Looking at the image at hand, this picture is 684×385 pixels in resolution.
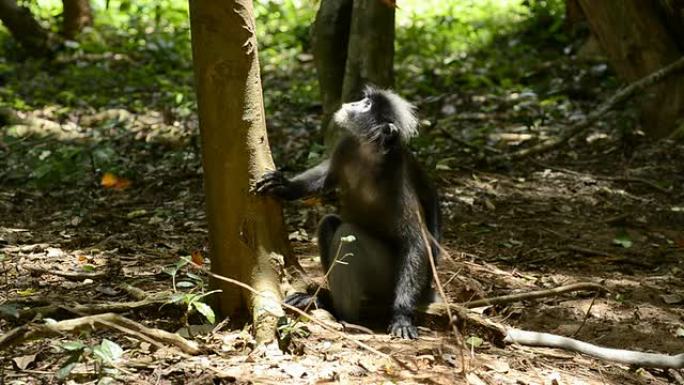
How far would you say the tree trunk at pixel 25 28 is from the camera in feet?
36.9

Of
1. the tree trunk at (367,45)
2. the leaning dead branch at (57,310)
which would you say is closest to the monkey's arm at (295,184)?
the leaning dead branch at (57,310)

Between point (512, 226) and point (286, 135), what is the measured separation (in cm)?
307

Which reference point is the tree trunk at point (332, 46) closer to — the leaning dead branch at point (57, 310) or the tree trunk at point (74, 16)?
the leaning dead branch at point (57, 310)

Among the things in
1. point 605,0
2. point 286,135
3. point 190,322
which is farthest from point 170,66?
point 190,322

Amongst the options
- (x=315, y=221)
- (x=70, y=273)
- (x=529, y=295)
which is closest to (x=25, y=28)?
(x=315, y=221)

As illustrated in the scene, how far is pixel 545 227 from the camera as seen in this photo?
6.68m

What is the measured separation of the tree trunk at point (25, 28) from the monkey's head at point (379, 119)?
26.1 feet

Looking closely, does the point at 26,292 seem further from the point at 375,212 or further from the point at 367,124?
the point at 367,124

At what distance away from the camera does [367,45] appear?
7117 mm

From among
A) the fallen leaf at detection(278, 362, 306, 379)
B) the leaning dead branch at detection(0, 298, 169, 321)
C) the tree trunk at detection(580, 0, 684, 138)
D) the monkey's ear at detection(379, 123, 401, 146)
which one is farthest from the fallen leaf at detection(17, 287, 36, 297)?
the tree trunk at detection(580, 0, 684, 138)

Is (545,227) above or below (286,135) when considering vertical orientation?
below

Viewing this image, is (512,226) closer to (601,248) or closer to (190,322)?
(601,248)

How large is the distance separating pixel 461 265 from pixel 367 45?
291 centimetres

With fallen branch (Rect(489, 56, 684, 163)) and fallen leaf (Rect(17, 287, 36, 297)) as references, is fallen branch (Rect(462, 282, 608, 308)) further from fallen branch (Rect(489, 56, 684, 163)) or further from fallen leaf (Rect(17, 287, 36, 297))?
fallen branch (Rect(489, 56, 684, 163))
